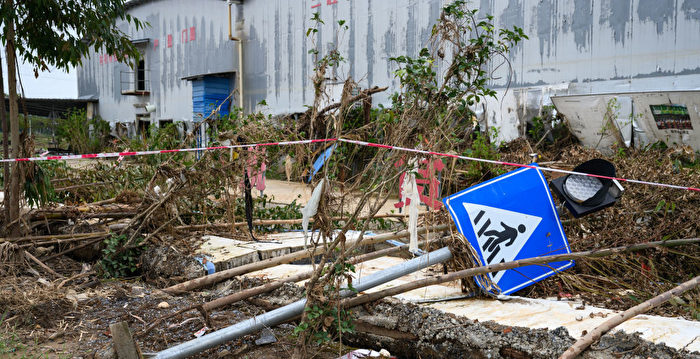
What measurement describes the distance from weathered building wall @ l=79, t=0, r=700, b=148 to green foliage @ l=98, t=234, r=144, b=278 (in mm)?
2887

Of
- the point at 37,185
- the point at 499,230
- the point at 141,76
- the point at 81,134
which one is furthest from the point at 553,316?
the point at 141,76

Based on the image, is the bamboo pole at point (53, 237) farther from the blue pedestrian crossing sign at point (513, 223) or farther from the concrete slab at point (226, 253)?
the blue pedestrian crossing sign at point (513, 223)

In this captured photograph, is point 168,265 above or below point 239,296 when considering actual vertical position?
below

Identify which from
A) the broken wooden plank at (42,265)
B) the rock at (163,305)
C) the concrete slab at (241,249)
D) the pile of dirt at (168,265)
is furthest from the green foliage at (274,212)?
the rock at (163,305)

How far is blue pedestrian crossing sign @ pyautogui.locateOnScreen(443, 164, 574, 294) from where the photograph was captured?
4516 millimetres

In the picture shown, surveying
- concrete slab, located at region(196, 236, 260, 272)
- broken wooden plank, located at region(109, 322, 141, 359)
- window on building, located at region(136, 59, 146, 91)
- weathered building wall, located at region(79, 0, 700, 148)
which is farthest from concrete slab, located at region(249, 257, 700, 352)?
window on building, located at region(136, 59, 146, 91)

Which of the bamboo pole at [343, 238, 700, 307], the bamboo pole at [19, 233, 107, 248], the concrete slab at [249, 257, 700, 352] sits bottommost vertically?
the concrete slab at [249, 257, 700, 352]

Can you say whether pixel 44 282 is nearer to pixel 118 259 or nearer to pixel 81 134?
pixel 118 259

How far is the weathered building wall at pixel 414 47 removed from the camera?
9633 mm

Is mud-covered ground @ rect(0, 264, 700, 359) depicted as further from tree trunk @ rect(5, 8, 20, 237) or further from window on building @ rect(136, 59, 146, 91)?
window on building @ rect(136, 59, 146, 91)

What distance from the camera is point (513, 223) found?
460 cm

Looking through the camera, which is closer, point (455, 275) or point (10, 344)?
point (455, 275)

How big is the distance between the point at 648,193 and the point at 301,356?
3.76 metres

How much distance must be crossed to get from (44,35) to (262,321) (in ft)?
17.0
